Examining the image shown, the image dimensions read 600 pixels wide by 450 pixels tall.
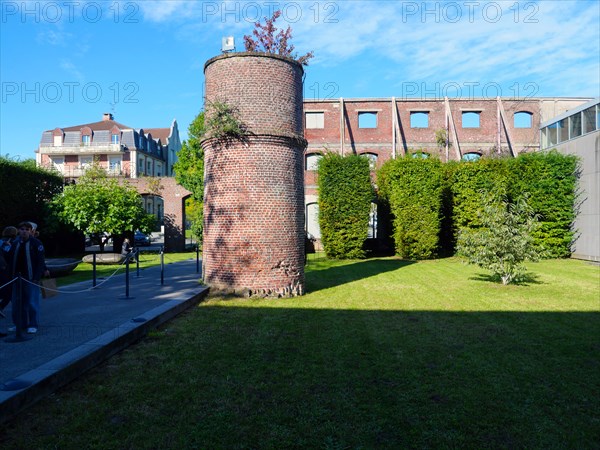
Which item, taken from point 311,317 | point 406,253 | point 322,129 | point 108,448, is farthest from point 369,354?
point 322,129

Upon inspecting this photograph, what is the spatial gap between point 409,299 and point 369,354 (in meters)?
4.51

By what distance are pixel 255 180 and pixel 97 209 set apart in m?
13.8

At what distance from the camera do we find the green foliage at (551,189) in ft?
65.7

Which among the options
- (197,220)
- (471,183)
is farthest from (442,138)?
(197,220)

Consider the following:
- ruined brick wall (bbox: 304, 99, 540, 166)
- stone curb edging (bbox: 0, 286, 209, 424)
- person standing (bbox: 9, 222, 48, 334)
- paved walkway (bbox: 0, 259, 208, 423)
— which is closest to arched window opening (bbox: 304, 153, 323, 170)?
ruined brick wall (bbox: 304, 99, 540, 166)

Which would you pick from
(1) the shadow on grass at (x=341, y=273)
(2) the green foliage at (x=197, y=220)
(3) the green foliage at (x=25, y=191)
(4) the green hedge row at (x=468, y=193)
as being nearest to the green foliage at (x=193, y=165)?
(2) the green foliage at (x=197, y=220)

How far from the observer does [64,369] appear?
4570 millimetres

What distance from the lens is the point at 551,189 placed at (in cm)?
2005

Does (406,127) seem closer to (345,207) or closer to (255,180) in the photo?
(345,207)

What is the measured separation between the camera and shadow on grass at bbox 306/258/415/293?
12512mm

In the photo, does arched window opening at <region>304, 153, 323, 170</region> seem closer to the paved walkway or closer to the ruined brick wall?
the ruined brick wall

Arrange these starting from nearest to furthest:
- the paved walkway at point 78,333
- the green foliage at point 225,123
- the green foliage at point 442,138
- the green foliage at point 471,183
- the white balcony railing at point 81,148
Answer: the paved walkway at point 78,333 < the green foliage at point 225,123 < the green foliage at point 471,183 < the green foliage at point 442,138 < the white balcony railing at point 81,148

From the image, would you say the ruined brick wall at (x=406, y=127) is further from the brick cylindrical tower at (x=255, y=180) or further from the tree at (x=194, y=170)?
the brick cylindrical tower at (x=255, y=180)

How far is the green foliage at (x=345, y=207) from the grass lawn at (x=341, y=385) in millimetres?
11806
